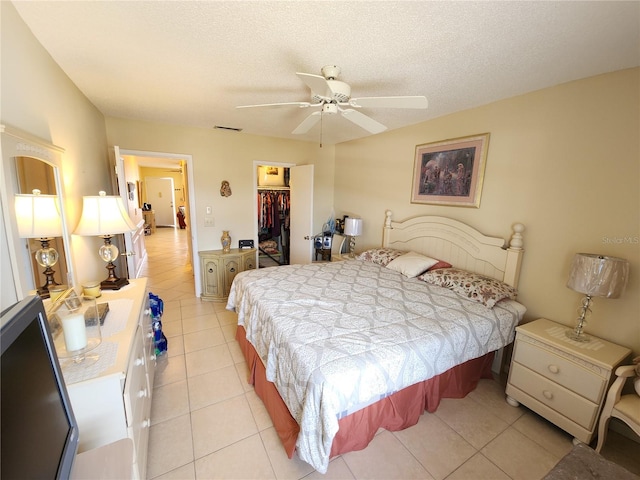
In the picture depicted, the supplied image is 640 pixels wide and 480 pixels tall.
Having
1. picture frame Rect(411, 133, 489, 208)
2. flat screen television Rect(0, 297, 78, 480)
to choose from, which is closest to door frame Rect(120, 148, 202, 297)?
picture frame Rect(411, 133, 489, 208)

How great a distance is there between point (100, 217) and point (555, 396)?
10.8 feet

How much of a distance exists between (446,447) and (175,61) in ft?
10.1

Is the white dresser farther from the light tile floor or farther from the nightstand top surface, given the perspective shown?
the nightstand top surface

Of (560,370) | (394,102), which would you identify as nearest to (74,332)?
(394,102)

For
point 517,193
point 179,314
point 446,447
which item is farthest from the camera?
point 179,314

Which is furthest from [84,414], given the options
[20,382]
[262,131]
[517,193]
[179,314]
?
[262,131]

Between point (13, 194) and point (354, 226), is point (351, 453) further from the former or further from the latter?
point (354, 226)

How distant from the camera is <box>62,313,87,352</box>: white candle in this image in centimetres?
108

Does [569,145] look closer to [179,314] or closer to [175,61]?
[175,61]

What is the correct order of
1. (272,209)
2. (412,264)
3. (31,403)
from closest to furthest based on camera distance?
(31,403)
(412,264)
(272,209)

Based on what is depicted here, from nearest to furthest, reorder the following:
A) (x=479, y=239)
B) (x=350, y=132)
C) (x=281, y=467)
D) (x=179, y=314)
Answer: (x=281, y=467) → (x=479, y=239) → (x=179, y=314) → (x=350, y=132)

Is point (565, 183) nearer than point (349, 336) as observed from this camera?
No

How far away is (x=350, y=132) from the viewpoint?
3596 mm

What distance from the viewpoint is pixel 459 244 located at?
105 inches
